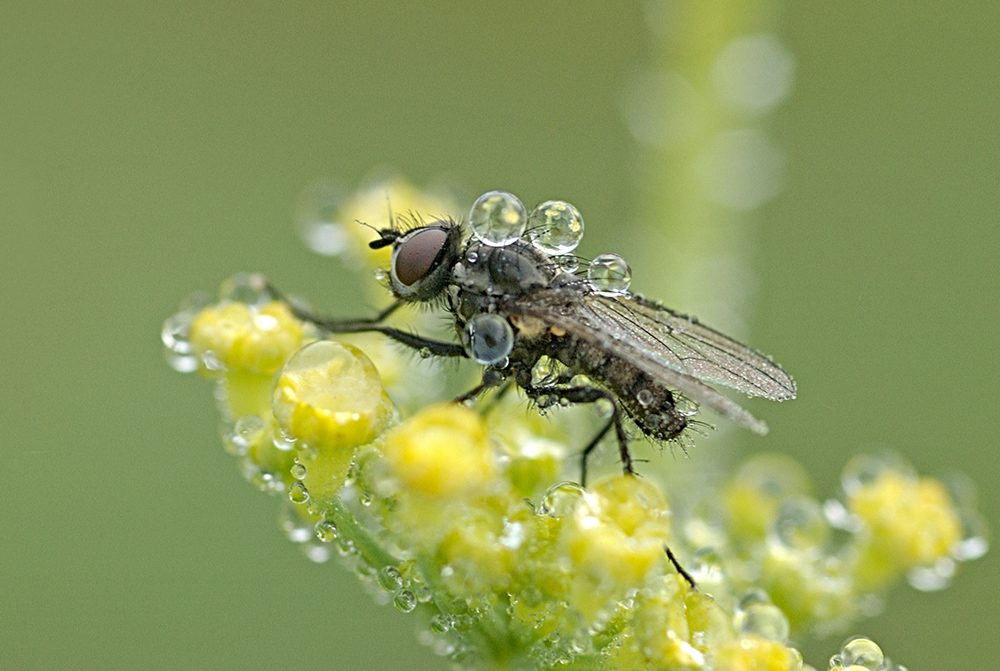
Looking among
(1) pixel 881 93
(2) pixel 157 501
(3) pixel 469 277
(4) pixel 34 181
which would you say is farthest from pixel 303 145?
(3) pixel 469 277

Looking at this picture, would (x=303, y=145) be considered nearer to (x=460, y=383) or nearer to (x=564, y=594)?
(x=460, y=383)

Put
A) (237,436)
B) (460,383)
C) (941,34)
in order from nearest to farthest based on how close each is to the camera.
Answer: (237,436) < (460,383) < (941,34)

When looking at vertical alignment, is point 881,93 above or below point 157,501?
above

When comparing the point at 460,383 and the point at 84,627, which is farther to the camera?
the point at 84,627

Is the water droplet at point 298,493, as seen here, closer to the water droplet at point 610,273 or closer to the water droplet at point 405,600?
the water droplet at point 405,600

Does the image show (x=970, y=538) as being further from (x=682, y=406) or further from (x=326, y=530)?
(x=326, y=530)

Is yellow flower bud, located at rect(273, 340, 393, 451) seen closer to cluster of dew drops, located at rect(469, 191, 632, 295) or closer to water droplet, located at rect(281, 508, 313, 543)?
water droplet, located at rect(281, 508, 313, 543)

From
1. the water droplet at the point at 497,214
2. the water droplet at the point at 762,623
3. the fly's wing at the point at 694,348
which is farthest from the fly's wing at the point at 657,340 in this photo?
the water droplet at the point at 762,623
